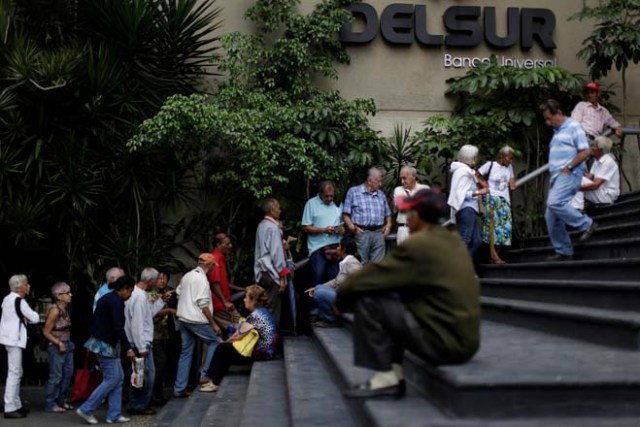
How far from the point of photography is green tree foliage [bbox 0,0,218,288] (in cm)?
1169

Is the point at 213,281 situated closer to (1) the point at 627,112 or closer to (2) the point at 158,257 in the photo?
(2) the point at 158,257

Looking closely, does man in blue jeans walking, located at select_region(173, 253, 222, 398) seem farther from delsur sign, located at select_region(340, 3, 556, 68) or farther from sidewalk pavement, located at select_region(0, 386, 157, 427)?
delsur sign, located at select_region(340, 3, 556, 68)

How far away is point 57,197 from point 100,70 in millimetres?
1784

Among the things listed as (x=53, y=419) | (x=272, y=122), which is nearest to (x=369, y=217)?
(x=272, y=122)

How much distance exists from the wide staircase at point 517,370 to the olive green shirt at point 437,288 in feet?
0.51

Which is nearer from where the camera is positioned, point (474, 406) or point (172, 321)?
point (474, 406)

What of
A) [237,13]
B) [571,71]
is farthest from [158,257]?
[571,71]

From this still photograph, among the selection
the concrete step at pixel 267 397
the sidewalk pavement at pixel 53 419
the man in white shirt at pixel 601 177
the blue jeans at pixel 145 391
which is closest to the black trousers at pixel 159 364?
the blue jeans at pixel 145 391

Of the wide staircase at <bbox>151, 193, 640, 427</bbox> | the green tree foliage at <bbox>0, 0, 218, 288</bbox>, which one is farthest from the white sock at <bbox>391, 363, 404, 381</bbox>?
the green tree foliage at <bbox>0, 0, 218, 288</bbox>

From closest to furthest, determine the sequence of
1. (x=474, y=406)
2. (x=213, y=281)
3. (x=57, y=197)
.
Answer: (x=474, y=406), (x=213, y=281), (x=57, y=197)

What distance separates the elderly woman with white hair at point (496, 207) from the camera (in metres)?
10.0

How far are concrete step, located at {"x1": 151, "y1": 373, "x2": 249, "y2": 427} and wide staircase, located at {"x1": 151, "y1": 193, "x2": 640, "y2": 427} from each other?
2cm

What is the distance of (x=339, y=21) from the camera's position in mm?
13133

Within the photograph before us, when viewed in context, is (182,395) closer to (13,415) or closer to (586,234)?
(13,415)
